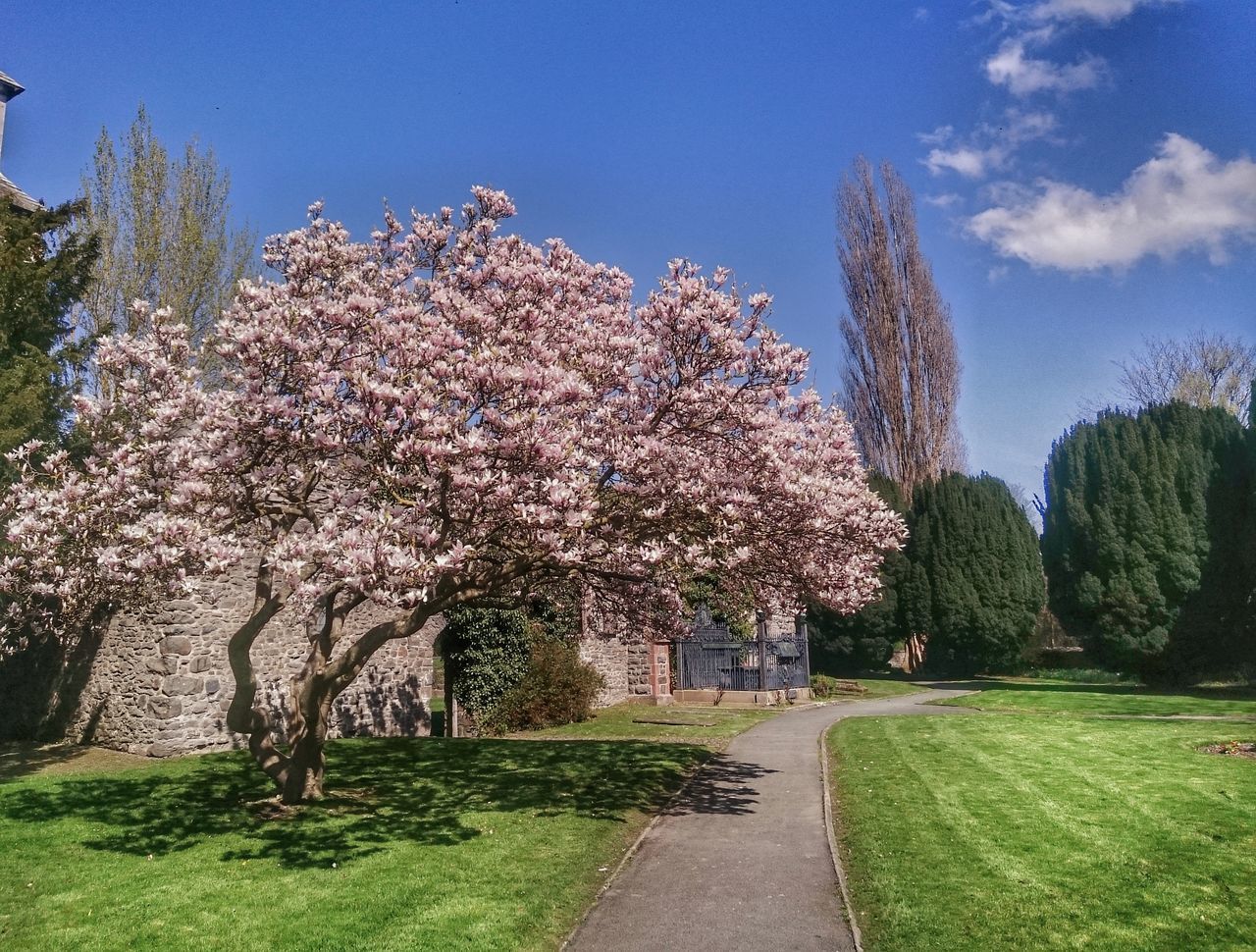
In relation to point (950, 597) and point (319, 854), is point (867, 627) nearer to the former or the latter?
point (950, 597)

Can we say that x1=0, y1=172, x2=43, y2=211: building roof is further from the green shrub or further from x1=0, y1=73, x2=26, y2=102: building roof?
the green shrub

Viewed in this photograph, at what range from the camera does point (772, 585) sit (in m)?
13.5

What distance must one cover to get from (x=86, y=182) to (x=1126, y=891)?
34.4 m

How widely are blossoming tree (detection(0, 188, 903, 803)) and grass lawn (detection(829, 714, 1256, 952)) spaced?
3.59m

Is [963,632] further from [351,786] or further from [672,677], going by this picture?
[351,786]

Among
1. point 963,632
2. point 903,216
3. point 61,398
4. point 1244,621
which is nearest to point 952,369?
point 903,216

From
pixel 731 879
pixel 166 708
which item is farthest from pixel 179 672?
pixel 731 879

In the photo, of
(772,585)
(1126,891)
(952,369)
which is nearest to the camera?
(1126,891)

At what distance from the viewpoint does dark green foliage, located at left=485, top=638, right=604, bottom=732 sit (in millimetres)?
22922

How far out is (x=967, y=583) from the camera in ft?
137

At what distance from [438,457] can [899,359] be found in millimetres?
41460

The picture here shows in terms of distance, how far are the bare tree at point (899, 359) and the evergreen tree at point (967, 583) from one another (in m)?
3.18

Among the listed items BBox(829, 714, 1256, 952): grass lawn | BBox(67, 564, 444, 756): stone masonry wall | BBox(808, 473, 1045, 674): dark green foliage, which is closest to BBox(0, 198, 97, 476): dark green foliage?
BBox(67, 564, 444, 756): stone masonry wall

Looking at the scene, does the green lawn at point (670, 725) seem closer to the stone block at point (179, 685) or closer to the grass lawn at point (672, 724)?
the grass lawn at point (672, 724)
